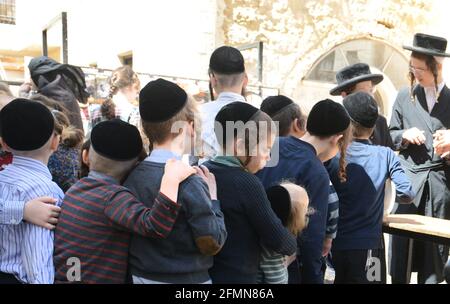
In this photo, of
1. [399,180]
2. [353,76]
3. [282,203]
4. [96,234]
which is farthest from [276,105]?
[96,234]

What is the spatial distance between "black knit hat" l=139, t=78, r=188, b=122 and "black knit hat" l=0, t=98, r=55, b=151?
0.41m

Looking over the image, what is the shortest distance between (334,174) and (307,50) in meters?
5.87

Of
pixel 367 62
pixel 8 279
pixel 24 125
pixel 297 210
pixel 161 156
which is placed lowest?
pixel 8 279

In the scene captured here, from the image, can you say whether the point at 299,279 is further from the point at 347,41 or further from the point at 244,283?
the point at 347,41

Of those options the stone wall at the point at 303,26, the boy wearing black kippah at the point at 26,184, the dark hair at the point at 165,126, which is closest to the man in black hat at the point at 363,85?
the dark hair at the point at 165,126

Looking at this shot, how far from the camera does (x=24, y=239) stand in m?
1.80

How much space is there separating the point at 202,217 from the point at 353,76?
7.58 ft

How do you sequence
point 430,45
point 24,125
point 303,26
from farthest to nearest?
1. point 303,26
2. point 430,45
3. point 24,125

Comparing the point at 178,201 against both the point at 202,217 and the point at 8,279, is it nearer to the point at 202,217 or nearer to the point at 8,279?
the point at 202,217

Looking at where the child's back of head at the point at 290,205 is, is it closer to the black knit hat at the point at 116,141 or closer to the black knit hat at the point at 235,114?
the black knit hat at the point at 235,114

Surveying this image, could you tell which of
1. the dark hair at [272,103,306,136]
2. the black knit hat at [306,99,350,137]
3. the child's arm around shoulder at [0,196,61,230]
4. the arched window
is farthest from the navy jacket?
the arched window

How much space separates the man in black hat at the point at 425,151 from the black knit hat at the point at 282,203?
1724mm

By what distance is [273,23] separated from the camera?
7949 mm

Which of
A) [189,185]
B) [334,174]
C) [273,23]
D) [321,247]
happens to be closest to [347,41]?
[273,23]
